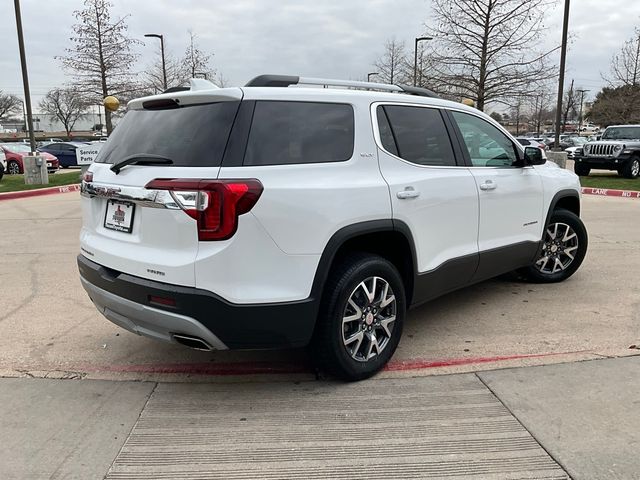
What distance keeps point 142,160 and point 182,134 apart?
27 centimetres

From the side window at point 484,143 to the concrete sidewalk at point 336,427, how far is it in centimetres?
176

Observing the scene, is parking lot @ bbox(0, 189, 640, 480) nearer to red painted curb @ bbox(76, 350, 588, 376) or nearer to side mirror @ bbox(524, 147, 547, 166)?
red painted curb @ bbox(76, 350, 588, 376)

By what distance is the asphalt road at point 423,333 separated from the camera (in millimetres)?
3865

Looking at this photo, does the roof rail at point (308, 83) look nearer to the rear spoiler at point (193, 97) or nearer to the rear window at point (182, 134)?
the rear spoiler at point (193, 97)

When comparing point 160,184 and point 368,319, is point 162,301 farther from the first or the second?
point 368,319

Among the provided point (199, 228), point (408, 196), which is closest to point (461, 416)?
point (408, 196)

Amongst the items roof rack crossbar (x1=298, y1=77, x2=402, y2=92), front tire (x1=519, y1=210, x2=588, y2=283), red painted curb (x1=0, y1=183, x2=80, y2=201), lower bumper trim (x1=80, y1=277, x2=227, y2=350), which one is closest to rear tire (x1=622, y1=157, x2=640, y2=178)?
front tire (x1=519, y1=210, x2=588, y2=283)

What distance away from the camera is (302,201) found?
3039mm

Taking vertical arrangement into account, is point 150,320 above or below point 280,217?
below

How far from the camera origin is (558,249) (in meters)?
5.67

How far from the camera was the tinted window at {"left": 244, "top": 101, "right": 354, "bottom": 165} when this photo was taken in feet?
10.0

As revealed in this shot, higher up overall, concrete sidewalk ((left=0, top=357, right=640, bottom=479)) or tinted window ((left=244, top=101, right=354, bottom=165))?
tinted window ((left=244, top=101, right=354, bottom=165))

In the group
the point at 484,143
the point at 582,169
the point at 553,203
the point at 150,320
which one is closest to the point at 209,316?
the point at 150,320

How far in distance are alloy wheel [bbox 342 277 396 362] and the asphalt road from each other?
263 millimetres
